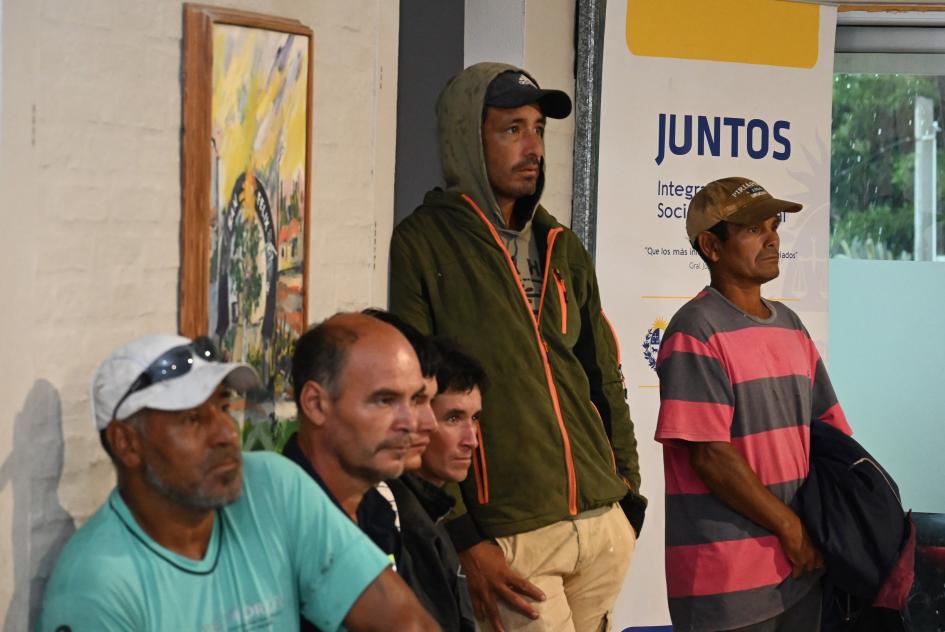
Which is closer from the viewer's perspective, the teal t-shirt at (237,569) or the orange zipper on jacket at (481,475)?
the teal t-shirt at (237,569)

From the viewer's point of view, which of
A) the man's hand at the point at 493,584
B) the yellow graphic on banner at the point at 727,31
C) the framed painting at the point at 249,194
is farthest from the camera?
the yellow graphic on banner at the point at 727,31

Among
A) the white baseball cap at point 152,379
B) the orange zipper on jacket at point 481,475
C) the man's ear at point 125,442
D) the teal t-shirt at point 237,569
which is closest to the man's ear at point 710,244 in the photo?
the orange zipper on jacket at point 481,475

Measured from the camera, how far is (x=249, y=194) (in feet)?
8.79

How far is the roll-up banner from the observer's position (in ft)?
14.8

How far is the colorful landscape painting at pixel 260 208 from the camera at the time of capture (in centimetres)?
256

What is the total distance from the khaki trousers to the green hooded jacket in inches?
1.2

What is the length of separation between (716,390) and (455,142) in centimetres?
80

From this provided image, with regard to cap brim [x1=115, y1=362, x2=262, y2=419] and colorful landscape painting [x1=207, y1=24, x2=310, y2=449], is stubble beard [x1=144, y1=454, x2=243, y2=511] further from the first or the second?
colorful landscape painting [x1=207, y1=24, x2=310, y2=449]

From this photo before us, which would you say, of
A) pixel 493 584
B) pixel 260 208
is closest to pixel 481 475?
pixel 493 584

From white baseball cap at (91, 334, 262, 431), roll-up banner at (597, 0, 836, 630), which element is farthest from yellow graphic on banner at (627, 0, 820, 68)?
white baseball cap at (91, 334, 262, 431)

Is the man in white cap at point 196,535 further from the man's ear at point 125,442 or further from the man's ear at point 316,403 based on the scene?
the man's ear at point 316,403

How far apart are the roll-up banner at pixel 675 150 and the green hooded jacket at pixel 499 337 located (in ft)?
4.90

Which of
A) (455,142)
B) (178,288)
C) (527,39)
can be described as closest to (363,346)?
(178,288)

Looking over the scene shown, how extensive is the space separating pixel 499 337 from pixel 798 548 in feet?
2.75
